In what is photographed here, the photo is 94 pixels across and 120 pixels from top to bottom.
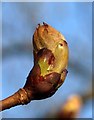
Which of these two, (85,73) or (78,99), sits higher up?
(85,73)

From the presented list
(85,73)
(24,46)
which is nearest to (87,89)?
(85,73)

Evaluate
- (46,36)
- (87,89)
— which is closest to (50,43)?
(46,36)

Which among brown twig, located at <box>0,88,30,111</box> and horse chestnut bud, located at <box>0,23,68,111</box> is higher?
horse chestnut bud, located at <box>0,23,68,111</box>

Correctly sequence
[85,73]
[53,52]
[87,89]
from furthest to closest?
[85,73] < [87,89] < [53,52]

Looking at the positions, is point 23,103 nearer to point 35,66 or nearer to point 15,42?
point 35,66

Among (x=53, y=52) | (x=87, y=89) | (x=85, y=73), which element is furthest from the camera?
(x=85, y=73)

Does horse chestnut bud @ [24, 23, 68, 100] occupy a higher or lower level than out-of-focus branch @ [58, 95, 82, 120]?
higher

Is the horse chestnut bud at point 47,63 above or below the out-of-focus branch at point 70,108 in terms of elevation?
above

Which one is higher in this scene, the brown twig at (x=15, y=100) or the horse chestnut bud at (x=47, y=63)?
the horse chestnut bud at (x=47, y=63)

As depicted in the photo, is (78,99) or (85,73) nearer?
(78,99)

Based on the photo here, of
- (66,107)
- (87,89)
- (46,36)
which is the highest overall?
(87,89)

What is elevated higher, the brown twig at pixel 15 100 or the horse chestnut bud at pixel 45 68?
the horse chestnut bud at pixel 45 68
